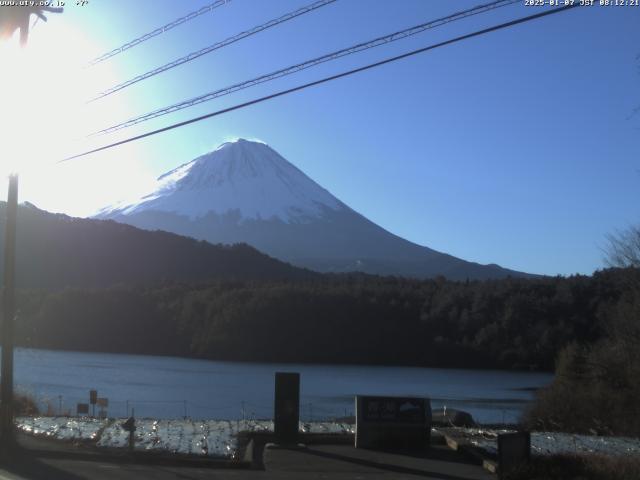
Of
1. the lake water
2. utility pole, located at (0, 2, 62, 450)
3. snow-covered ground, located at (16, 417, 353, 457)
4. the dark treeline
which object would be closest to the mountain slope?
the dark treeline

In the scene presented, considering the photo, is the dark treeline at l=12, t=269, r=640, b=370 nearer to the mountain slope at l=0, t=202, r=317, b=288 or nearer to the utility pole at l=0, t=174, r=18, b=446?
the mountain slope at l=0, t=202, r=317, b=288

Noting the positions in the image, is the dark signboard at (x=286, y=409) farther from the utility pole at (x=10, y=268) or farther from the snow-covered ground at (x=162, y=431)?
the utility pole at (x=10, y=268)

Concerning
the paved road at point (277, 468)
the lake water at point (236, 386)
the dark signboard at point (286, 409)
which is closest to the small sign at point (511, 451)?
the paved road at point (277, 468)

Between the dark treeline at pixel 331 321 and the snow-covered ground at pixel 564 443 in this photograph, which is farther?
the dark treeline at pixel 331 321

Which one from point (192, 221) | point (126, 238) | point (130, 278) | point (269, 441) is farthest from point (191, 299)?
point (192, 221)

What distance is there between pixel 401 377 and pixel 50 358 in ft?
77.0

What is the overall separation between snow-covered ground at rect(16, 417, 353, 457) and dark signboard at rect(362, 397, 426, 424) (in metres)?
1.75

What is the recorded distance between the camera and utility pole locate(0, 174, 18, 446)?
16562 mm

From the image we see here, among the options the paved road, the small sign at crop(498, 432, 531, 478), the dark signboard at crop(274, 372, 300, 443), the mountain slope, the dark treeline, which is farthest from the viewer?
the mountain slope

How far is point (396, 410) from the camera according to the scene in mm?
17031

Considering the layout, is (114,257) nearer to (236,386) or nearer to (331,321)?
(331,321)

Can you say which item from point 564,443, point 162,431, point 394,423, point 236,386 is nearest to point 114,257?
point 236,386

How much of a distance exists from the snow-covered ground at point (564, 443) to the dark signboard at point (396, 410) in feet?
4.41

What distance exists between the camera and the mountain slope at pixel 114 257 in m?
82.8
